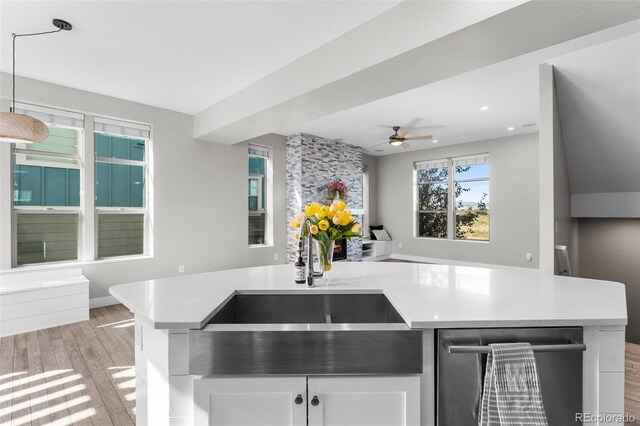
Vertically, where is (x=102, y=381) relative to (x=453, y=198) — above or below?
below

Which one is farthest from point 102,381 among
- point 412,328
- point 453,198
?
point 453,198

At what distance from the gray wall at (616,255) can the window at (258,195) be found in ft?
16.2

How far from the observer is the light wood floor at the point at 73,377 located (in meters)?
1.95

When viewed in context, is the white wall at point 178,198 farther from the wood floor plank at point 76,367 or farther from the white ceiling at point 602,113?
the white ceiling at point 602,113

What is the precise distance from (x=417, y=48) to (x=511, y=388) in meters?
2.11

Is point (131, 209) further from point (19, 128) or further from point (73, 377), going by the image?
point (73, 377)

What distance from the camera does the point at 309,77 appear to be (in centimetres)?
305

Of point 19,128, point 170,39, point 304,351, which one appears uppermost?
point 170,39

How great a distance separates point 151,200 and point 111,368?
2690mm

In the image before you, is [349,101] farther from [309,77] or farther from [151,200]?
[151,200]

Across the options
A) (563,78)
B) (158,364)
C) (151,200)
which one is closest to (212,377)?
(158,364)

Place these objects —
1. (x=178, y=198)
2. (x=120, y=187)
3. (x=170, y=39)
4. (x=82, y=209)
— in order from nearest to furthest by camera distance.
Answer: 1. (x=170, y=39)
2. (x=82, y=209)
3. (x=120, y=187)
4. (x=178, y=198)

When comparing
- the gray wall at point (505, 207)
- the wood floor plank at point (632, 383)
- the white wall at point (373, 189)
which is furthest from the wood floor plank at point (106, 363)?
the gray wall at point (505, 207)

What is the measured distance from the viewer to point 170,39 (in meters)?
2.82
